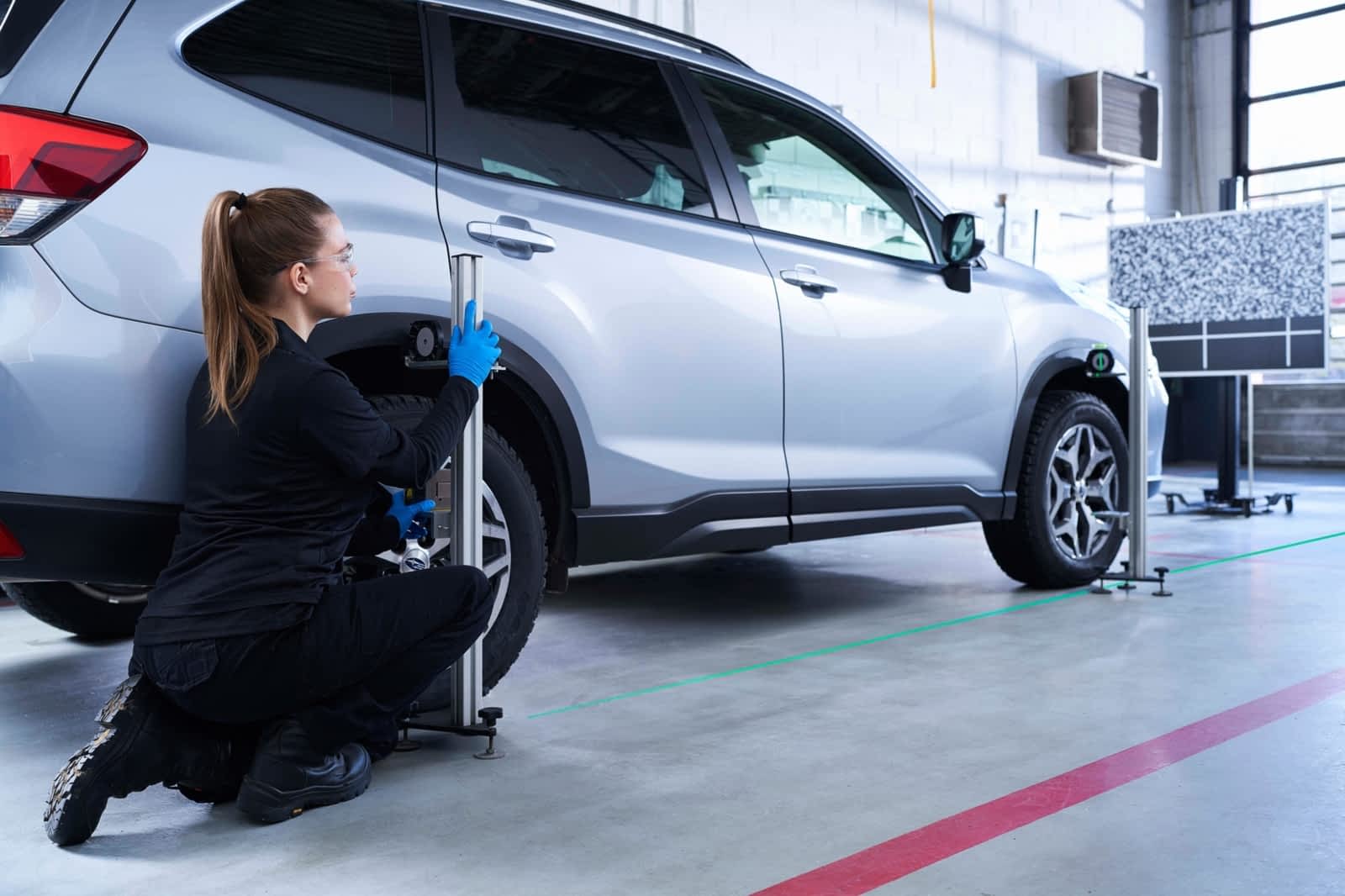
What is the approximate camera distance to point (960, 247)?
3799mm

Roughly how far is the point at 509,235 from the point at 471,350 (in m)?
0.40

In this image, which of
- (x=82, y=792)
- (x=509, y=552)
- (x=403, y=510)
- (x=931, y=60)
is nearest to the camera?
(x=82, y=792)

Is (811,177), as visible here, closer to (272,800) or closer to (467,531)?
(467,531)

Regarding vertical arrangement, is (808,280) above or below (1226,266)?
below

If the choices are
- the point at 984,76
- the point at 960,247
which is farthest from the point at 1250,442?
the point at 960,247

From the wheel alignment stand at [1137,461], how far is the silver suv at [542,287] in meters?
0.18

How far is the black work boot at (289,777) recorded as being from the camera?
2062mm

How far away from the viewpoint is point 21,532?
6.49 ft

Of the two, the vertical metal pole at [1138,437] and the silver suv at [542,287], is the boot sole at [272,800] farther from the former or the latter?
the vertical metal pole at [1138,437]

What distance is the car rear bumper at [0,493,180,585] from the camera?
198 cm

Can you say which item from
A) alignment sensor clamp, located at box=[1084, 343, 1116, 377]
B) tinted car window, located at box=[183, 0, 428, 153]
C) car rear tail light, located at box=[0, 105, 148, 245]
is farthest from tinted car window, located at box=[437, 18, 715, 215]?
alignment sensor clamp, located at box=[1084, 343, 1116, 377]

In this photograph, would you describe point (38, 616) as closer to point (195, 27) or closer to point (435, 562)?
point (435, 562)

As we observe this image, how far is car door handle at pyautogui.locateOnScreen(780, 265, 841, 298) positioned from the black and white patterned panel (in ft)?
15.6

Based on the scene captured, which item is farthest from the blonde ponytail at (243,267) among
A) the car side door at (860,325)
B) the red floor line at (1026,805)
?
the car side door at (860,325)
